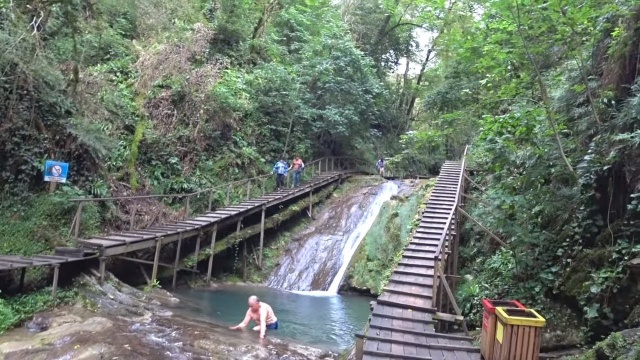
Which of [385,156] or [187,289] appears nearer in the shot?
[187,289]

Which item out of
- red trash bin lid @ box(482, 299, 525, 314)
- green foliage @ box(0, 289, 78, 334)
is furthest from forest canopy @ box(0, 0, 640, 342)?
green foliage @ box(0, 289, 78, 334)

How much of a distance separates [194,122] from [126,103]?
100 inches

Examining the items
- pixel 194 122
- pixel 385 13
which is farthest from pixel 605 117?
pixel 385 13

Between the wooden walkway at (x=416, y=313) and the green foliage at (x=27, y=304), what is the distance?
250 inches

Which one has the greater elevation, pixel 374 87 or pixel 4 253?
pixel 374 87

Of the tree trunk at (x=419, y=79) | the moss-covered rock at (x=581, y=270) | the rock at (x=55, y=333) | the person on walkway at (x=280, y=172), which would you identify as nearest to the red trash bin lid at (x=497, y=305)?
the moss-covered rock at (x=581, y=270)

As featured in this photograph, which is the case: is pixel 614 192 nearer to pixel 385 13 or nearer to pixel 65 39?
pixel 65 39

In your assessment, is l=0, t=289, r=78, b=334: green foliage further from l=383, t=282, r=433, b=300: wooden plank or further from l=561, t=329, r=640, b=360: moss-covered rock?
l=561, t=329, r=640, b=360: moss-covered rock

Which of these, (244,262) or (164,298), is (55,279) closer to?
(164,298)

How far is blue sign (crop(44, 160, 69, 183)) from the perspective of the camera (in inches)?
446

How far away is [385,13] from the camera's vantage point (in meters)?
30.7

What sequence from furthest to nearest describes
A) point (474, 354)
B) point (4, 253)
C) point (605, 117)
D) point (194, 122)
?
point (194, 122), point (4, 253), point (605, 117), point (474, 354)

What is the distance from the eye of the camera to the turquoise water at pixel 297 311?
1048 cm

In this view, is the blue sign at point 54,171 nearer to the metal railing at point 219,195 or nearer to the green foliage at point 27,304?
the metal railing at point 219,195
